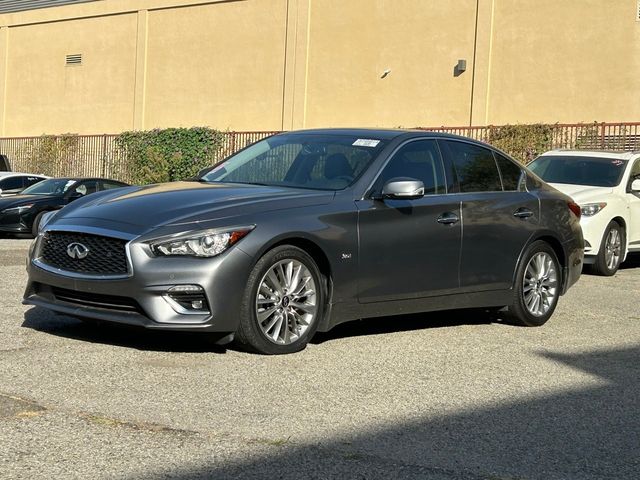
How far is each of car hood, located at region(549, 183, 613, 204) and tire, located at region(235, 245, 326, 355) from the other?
25.7ft

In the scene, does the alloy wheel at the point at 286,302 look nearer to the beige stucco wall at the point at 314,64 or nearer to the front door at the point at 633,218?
the front door at the point at 633,218

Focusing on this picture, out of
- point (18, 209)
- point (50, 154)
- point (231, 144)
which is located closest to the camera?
point (18, 209)

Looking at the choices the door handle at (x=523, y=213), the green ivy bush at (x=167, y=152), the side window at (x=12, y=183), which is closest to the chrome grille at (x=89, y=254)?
the door handle at (x=523, y=213)

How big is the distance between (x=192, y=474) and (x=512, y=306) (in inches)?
196

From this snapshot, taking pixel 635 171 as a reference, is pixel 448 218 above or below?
below

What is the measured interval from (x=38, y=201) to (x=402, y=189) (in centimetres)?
1362

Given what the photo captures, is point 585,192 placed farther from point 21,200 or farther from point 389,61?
point 389,61

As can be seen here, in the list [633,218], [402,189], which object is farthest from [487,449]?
[633,218]

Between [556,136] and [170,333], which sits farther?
[556,136]

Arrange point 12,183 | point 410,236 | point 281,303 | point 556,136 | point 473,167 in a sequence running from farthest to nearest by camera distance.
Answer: point 556,136 < point 12,183 < point 473,167 < point 410,236 < point 281,303

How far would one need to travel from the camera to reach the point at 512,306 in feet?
29.3

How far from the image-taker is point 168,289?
669 cm

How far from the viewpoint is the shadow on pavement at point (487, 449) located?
4.66m

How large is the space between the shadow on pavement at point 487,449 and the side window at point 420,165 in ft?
7.58
